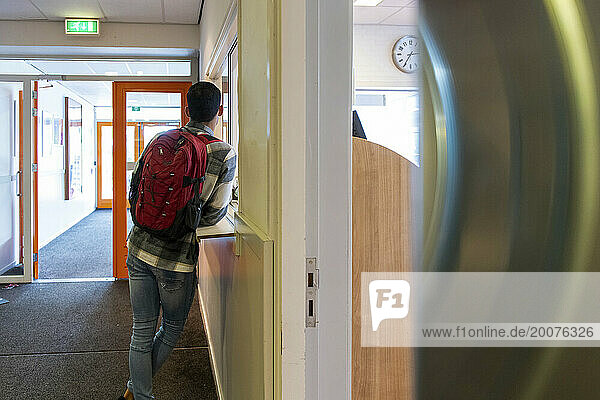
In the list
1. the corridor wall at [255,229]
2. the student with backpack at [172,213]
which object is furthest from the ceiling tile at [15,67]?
the corridor wall at [255,229]

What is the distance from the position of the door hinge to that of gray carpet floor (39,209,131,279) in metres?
5.67

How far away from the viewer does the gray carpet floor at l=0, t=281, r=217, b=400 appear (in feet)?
10.7

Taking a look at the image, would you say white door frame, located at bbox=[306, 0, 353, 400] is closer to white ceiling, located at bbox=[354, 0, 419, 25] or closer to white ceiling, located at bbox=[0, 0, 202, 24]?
white ceiling, located at bbox=[354, 0, 419, 25]

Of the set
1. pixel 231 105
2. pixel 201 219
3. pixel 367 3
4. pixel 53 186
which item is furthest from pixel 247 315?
pixel 53 186

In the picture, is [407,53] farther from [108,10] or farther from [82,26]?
[82,26]

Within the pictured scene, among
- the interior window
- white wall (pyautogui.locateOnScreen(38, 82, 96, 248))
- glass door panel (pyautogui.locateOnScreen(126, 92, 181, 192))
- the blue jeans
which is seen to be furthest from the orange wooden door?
the blue jeans

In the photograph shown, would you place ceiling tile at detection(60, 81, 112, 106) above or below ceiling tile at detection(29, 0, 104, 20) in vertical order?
above

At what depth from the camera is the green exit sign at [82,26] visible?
5762mm

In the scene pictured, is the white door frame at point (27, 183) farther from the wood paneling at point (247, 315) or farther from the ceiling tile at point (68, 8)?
the wood paneling at point (247, 315)

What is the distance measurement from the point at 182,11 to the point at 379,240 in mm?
4901

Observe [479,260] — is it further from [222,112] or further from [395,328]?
[222,112]

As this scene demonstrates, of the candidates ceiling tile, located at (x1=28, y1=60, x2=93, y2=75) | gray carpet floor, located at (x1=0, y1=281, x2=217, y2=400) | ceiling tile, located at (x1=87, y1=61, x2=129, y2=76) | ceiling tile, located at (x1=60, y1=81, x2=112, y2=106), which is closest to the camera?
gray carpet floor, located at (x1=0, y1=281, x2=217, y2=400)

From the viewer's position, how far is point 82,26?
579 centimetres

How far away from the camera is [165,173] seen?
→ 7.75ft
